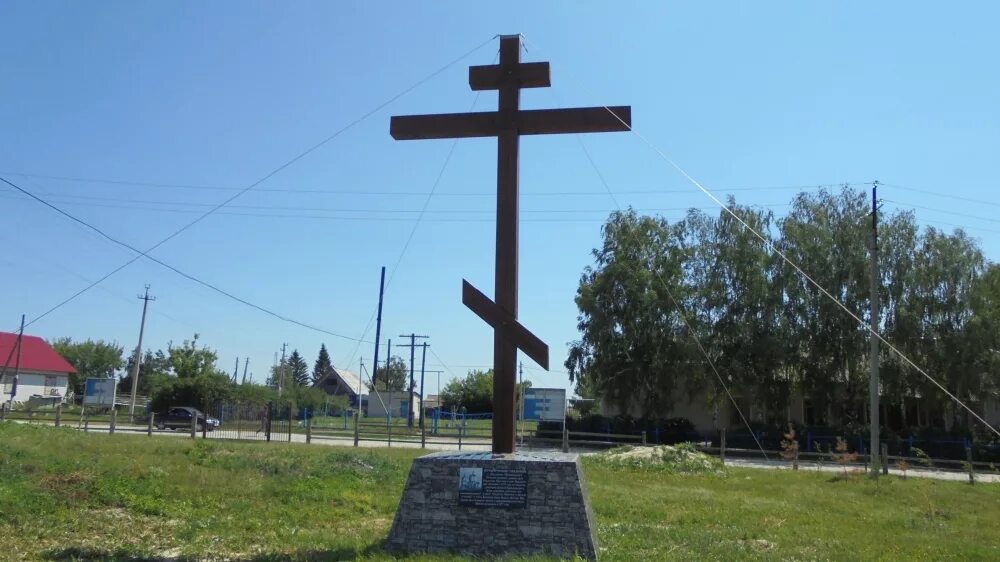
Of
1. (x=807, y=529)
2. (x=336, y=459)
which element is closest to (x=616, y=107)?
(x=807, y=529)

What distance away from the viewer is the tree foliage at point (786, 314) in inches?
1476

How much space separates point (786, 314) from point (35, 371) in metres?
61.8

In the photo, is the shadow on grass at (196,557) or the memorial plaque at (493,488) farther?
the memorial plaque at (493,488)

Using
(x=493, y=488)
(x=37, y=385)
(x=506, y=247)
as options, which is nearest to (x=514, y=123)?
(x=506, y=247)

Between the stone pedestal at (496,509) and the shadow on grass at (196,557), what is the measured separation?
487 mm

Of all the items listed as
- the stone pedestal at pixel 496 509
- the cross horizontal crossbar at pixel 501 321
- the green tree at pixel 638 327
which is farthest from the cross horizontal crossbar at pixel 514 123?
the green tree at pixel 638 327

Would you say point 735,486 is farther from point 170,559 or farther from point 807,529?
point 170,559

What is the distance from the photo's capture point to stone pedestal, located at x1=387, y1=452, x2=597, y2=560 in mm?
8234

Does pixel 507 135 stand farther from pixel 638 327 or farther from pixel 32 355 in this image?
pixel 32 355

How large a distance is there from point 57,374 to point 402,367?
6678 cm

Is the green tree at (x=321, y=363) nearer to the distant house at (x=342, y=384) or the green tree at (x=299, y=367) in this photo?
the green tree at (x=299, y=367)

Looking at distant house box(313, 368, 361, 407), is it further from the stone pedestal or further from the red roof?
the stone pedestal

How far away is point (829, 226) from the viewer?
Result: 39906 millimetres

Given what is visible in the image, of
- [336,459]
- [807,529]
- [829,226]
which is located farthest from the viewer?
[829,226]
